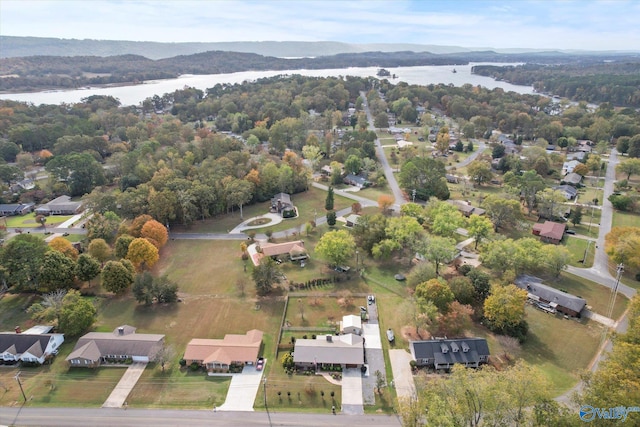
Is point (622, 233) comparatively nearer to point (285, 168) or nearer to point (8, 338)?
point (285, 168)

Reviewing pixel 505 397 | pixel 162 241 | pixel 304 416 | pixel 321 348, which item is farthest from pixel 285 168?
pixel 505 397

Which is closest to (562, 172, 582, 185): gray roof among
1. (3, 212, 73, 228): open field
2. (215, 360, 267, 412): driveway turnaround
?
(215, 360, 267, 412): driveway turnaround

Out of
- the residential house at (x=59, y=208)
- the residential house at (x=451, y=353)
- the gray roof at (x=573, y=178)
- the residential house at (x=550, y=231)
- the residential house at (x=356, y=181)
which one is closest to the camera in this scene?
the residential house at (x=451, y=353)

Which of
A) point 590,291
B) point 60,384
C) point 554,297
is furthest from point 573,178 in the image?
point 60,384

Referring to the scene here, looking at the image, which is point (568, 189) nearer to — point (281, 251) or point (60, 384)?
point (281, 251)

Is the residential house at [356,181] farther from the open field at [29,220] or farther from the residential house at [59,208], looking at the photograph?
the open field at [29,220]

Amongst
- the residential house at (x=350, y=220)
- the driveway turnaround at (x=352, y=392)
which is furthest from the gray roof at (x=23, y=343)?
the residential house at (x=350, y=220)
